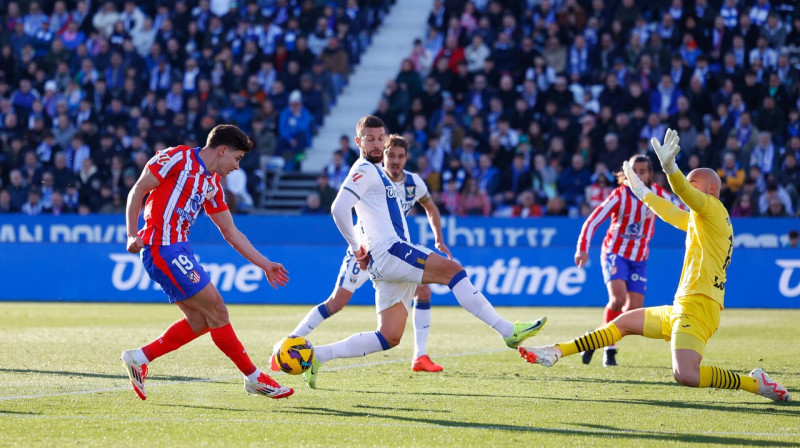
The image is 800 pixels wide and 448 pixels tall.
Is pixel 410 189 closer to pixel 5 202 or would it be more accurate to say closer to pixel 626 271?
pixel 626 271

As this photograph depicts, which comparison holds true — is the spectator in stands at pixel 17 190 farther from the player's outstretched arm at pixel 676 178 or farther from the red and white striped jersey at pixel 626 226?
the player's outstretched arm at pixel 676 178

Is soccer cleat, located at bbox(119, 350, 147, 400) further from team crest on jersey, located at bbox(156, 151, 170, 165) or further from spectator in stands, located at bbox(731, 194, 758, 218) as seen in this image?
spectator in stands, located at bbox(731, 194, 758, 218)

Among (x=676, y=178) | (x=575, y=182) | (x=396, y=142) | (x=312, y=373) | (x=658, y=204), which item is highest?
(x=676, y=178)

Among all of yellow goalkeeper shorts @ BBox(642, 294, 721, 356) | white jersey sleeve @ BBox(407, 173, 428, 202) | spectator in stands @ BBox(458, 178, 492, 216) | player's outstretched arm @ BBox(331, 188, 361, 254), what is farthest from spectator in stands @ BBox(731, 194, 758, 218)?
player's outstretched arm @ BBox(331, 188, 361, 254)

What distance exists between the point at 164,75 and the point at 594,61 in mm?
10103

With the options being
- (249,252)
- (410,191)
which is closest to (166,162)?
(249,252)

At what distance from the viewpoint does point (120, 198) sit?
2383cm

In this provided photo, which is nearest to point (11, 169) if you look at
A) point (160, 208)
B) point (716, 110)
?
point (716, 110)

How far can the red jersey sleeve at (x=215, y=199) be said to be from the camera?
26.1ft

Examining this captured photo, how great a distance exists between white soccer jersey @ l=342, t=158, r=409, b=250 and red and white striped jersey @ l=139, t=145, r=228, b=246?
3.97ft

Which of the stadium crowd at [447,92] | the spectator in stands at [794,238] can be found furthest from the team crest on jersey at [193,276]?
the stadium crowd at [447,92]

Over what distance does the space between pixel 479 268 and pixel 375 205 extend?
10.7 m

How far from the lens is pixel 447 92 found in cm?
2469

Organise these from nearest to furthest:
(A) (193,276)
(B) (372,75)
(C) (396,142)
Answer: (A) (193,276), (C) (396,142), (B) (372,75)
